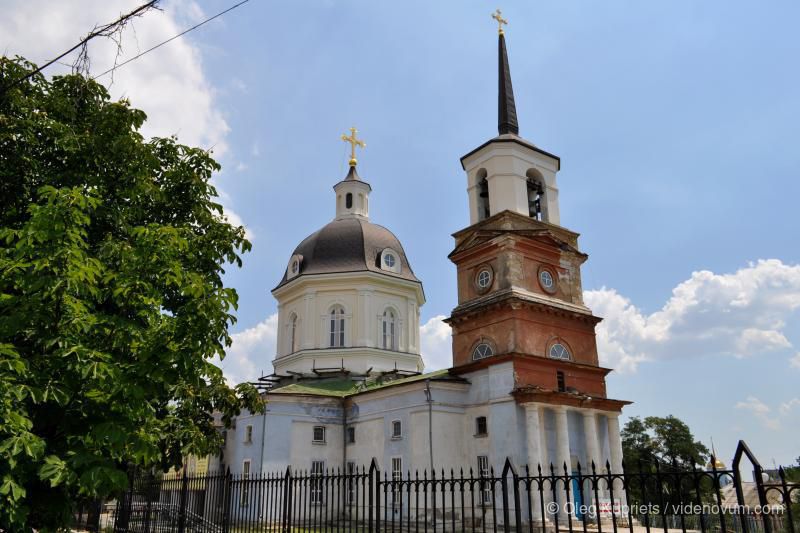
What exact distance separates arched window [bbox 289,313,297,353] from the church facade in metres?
0.99

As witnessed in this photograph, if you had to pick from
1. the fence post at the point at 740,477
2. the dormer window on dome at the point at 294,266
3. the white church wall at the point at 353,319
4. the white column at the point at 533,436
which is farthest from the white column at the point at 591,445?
the fence post at the point at 740,477

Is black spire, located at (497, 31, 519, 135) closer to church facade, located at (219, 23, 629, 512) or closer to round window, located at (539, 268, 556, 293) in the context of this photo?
church facade, located at (219, 23, 629, 512)

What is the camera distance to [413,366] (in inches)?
1433

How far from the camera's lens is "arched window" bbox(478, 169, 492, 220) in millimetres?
30141

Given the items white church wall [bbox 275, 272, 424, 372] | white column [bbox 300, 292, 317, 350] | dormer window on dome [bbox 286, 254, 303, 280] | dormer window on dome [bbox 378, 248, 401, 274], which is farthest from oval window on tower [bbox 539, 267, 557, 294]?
dormer window on dome [bbox 286, 254, 303, 280]

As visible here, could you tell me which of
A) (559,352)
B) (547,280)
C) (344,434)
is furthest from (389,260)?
(559,352)

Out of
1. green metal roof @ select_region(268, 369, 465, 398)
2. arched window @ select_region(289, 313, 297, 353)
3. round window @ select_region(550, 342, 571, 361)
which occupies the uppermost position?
arched window @ select_region(289, 313, 297, 353)

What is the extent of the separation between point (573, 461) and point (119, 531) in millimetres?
17477

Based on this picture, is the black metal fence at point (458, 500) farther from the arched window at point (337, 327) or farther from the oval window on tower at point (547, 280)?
the arched window at point (337, 327)

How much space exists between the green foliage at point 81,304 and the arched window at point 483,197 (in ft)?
67.5

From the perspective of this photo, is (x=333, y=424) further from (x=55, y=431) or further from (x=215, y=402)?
(x=55, y=431)

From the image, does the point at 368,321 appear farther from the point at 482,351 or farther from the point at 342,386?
the point at 482,351

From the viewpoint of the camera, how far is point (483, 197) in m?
30.4

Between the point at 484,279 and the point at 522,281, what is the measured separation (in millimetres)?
1857
